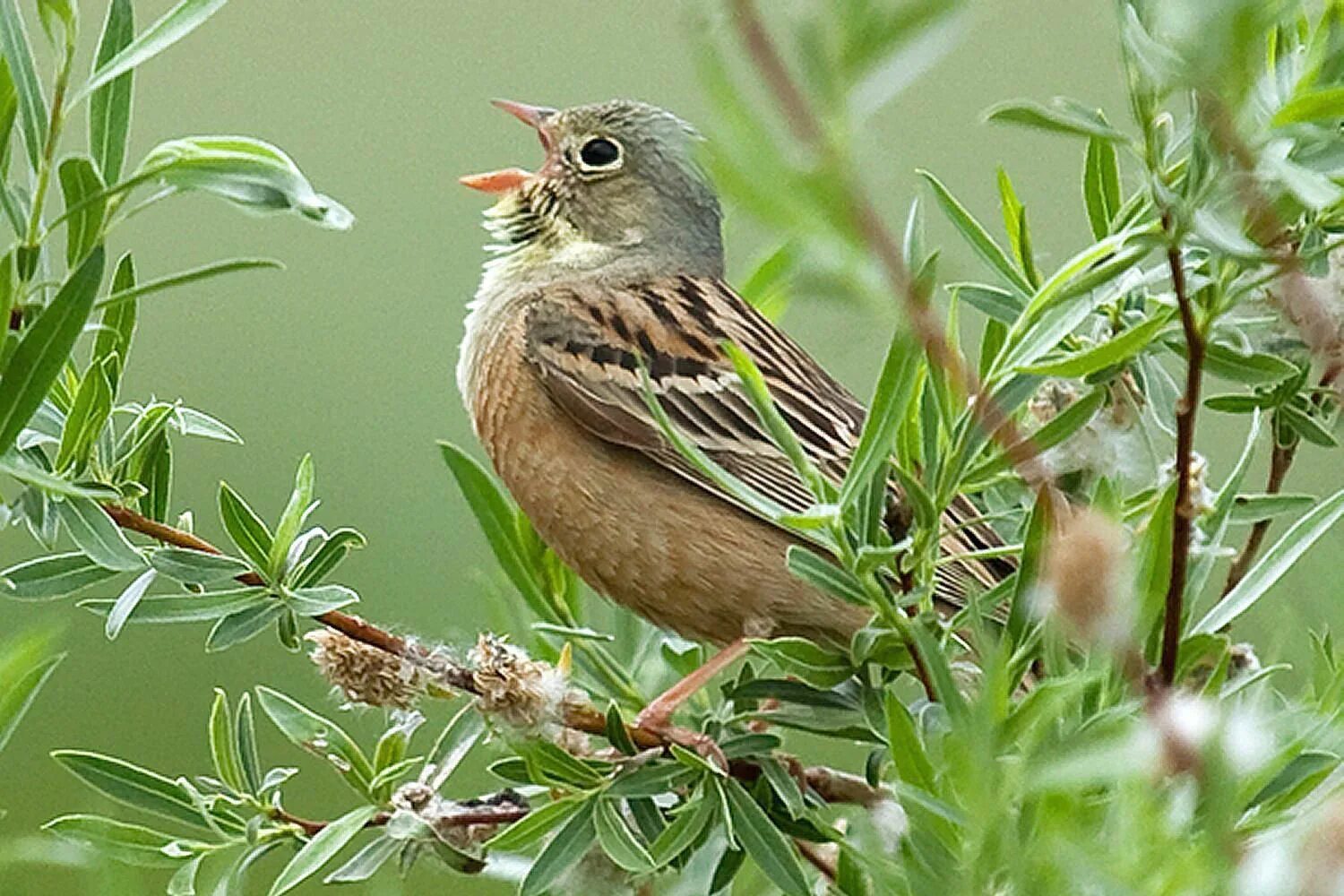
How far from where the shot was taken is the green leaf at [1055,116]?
29.2 inches

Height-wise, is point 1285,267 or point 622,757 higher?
point 1285,267

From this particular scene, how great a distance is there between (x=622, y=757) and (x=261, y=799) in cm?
20

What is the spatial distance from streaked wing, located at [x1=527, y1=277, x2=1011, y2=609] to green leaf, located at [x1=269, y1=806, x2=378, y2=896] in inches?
26.6

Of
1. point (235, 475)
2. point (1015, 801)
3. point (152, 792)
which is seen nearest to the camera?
point (1015, 801)

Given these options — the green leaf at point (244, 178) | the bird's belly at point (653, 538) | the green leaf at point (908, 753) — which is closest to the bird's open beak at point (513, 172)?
the bird's belly at point (653, 538)

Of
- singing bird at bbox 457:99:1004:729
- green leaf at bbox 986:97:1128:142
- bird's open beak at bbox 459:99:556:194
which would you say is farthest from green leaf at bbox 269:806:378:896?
bird's open beak at bbox 459:99:556:194

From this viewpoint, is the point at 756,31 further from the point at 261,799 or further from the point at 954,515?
the point at 954,515

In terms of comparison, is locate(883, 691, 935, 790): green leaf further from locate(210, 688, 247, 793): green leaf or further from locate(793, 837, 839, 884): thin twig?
locate(210, 688, 247, 793): green leaf

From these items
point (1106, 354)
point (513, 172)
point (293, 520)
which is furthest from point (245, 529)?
point (513, 172)

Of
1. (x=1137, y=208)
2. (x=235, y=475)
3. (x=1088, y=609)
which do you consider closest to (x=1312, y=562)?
(x=1088, y=609)

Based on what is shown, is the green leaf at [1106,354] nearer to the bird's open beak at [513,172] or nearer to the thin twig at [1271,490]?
the thin twig at [1271,490]

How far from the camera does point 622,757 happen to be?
1.11 m

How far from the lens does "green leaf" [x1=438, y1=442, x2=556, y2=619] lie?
1.47 metres

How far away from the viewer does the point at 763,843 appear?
102 cm
